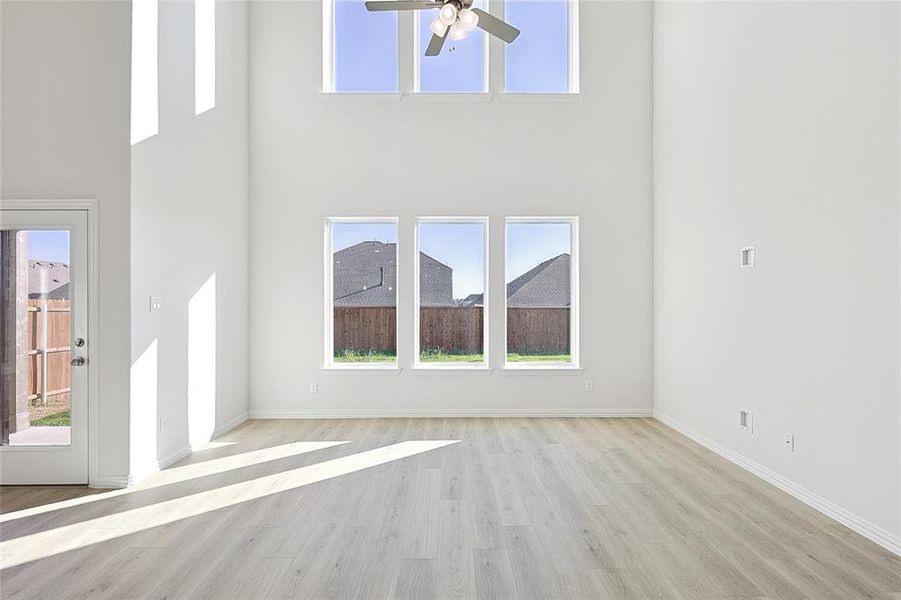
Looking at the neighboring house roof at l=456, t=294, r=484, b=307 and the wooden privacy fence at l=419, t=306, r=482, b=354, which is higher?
the neighboring house roof at l=456, t=294, r=484, b=307

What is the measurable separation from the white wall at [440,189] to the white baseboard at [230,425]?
0.66ft

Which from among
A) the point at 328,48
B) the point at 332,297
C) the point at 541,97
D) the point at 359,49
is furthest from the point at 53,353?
the point at 541,97

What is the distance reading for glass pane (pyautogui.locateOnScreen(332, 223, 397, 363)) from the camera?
5.99 meters

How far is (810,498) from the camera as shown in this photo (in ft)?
11.1

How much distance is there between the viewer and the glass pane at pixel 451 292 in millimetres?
6000

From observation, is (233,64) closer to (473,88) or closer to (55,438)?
(473,88)

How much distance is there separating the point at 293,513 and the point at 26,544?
1398 mm

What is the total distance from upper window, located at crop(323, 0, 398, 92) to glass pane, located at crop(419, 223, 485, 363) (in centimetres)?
178

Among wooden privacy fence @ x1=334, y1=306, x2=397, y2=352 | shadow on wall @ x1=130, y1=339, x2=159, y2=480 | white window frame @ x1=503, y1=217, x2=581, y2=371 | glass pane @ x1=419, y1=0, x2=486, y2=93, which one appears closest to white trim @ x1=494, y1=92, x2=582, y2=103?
glass pane @ x1=419, y1=0, x2=486, y2=93

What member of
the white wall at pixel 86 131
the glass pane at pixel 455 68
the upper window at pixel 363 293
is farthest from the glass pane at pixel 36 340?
the glass pane at pixel 455 68

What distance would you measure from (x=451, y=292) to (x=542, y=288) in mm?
1065

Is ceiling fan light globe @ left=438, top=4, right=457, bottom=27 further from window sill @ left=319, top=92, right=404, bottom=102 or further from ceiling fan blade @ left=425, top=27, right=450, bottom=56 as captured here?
window sill @ left=319, top=92, right=404, bottom=102

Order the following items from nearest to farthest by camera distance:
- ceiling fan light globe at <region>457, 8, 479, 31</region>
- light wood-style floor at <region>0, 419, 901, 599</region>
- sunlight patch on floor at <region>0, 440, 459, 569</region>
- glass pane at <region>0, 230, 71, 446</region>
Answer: light wood-style floor at <region>0, 419, 901, 599</region> → sunlight patch on floor at <region>0, 440, 459, 569</region> → ceiling fan light globe at <region>457, 8, 479, 31</region> → glass pane at <region>0, 230, 71, 446</region>

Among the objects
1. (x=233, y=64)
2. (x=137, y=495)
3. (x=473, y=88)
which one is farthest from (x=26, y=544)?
(x=473, y=88)
